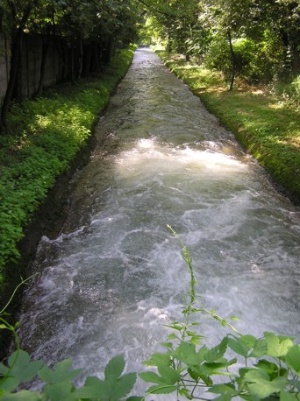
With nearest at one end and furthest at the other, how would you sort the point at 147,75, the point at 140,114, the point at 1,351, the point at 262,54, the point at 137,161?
the point at 1,351 → the point at 137,161 → the point at 140,114 → the point at 262,54 → the point at 147,75

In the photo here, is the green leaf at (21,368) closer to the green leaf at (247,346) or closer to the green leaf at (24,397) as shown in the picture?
the green leaf at (24,397)

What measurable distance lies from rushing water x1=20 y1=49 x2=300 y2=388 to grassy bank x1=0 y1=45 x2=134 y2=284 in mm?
700

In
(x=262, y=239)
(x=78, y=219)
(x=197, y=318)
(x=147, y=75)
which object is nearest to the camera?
(x=197, y=318)

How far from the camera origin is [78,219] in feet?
23.7

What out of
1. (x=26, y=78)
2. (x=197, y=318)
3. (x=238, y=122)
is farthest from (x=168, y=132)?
(x=197, y=318)

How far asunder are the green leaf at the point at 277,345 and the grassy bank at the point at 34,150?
397cm

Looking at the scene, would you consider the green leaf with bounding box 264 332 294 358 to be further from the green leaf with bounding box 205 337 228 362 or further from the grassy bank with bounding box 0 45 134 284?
the grassy bank with bounding box 0 45 134 284

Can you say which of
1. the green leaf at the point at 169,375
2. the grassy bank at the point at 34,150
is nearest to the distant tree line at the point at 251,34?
the grassy bank at the point at 34,150

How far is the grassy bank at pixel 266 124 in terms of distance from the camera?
8891 millimetres

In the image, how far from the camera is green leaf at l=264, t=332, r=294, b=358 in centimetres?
130

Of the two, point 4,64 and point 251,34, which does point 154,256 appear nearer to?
point 4,64

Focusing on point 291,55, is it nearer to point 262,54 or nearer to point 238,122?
point 262,54

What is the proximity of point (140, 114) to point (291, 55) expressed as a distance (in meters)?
7.21

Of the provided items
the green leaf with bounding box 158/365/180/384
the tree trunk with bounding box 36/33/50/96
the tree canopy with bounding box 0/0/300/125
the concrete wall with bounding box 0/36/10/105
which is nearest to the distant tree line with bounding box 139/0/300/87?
the tree canopy with bounding box 0/0/300/125
